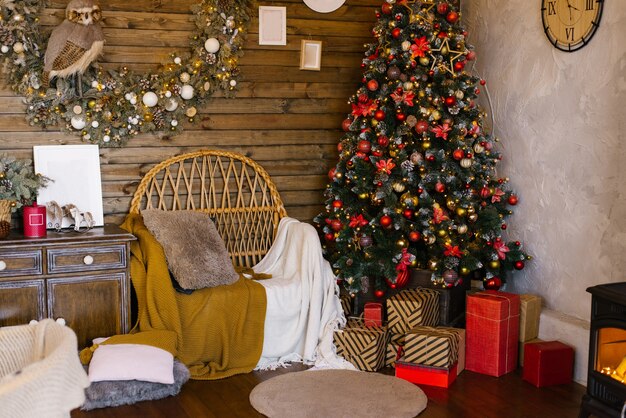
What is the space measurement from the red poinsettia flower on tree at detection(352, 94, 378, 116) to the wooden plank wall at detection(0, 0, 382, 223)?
0.54 m

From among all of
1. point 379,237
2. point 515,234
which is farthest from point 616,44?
point 379,237

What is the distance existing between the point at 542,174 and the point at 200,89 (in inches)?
87.4

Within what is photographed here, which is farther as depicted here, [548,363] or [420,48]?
[420,48]

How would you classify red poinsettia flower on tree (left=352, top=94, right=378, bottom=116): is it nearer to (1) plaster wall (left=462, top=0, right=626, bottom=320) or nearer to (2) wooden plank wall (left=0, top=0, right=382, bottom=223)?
(2) wooden plank wall (left=0, top=0, right=382, bottom=223)

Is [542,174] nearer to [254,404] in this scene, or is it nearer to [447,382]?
[447,382]

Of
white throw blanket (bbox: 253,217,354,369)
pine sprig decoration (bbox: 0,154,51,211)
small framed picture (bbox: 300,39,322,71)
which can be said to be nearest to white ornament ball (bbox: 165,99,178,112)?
pine sprig decoration (bbox: 0,154,51,211)

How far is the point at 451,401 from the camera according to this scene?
154 inches

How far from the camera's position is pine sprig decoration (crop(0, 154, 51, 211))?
4.29 meters

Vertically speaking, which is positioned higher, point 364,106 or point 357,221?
point 364,106

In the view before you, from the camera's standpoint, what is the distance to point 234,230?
5191mm

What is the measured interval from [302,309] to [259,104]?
59.1 inches

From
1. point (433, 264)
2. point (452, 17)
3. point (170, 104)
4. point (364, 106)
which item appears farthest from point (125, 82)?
point (433, 264)

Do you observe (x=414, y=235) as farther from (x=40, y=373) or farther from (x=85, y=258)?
(x=40, y=373)

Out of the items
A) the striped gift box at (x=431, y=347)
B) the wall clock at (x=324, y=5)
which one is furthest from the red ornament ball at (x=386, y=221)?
the wall clock at (x=324, y=5)
